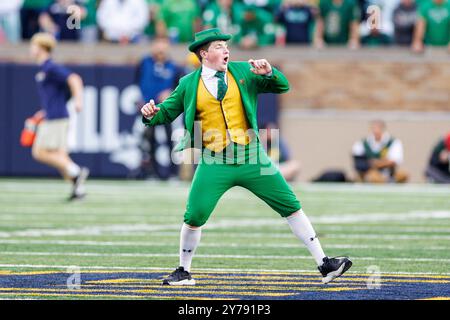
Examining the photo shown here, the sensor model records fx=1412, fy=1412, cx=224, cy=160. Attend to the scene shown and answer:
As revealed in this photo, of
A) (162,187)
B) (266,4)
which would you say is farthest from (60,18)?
(162,187)

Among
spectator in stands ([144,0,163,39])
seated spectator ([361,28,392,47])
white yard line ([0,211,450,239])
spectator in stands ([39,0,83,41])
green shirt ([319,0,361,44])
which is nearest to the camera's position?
white yard line ([0,211,450,239])

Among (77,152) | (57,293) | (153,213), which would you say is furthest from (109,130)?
(57,293)


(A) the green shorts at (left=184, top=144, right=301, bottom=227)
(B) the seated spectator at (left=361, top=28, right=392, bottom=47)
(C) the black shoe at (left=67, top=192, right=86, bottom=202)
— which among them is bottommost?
(C) the black shoe at (left=67, top=192, right=86, bottom=202)

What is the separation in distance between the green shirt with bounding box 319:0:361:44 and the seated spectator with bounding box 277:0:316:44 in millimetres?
234

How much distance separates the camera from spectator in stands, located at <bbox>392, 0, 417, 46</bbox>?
75.9 feet

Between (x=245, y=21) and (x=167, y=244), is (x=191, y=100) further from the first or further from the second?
(x=245, y=21)

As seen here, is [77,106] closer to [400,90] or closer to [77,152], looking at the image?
[77,152]

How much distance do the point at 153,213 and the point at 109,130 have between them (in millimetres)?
7405

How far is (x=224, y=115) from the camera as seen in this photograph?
9.84 m

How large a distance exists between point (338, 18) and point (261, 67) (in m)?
14.0

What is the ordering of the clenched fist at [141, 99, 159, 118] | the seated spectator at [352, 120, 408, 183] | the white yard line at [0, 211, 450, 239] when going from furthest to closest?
the seated spectator at [352, 120, 408, 183]
the white yard line at [0, 211, 450, 239]
the clenched fist at [141, 99, 159, 118]

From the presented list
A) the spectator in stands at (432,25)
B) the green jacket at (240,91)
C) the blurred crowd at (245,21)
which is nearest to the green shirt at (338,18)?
the blurred crowd at (245,21)

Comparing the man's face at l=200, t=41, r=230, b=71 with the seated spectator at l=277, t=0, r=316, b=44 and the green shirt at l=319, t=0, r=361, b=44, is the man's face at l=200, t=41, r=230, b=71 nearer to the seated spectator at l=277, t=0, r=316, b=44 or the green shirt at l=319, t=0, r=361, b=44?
the seated spectator at l=277, t=0, r=316, b=44

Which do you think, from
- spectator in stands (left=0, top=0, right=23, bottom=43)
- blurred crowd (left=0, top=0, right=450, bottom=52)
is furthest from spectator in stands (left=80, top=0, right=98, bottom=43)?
spectator in stands (left=0, top=0, right=23, bottom=43)
